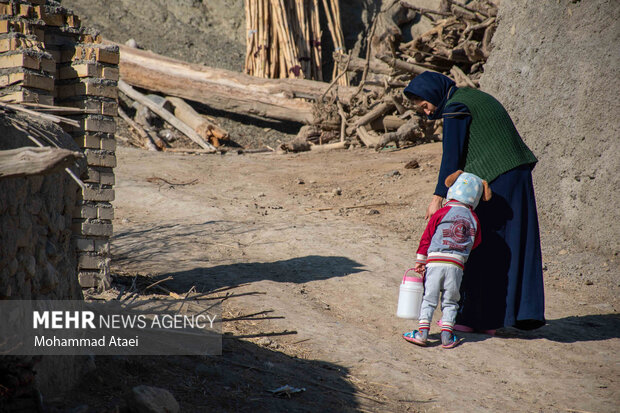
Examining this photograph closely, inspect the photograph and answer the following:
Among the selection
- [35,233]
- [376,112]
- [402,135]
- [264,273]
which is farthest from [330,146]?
[35,233]

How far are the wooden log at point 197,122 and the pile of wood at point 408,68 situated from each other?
151 centimetres

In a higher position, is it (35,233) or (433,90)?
(433,90)

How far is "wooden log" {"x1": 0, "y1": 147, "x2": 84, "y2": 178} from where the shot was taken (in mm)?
1545

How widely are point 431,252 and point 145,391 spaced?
194cm

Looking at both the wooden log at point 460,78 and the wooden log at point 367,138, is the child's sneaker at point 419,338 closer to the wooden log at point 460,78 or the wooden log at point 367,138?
the wooden log at point 460,78

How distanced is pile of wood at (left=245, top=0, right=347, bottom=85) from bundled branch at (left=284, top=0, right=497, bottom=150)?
74.0 inches

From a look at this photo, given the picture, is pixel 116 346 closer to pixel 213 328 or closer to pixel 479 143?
pixel 213 328

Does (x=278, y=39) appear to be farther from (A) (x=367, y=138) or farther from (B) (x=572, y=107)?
(B) (x=572, y=107)

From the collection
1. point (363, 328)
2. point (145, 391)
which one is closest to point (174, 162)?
point (363, 328)

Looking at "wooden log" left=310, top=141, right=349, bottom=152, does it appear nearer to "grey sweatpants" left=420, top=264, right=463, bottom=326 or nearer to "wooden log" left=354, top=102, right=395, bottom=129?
"wooden log" left=354, top=102, right=395, bottom=129

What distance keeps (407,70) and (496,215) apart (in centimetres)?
573

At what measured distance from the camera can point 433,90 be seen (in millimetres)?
3637

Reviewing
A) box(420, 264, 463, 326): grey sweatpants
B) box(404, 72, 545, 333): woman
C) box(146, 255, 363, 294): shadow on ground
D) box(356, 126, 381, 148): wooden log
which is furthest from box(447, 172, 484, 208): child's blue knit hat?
box(356, 126, 381, 148): wooden log

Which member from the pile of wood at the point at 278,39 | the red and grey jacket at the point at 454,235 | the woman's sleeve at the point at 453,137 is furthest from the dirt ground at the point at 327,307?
the pile of wood at the point at 278,39
